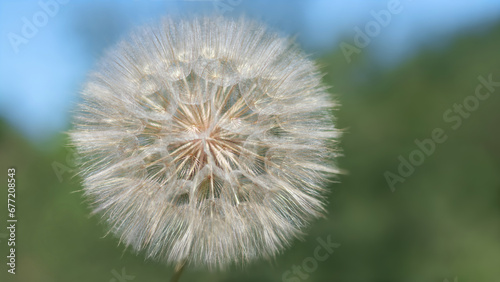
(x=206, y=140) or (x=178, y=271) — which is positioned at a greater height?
(x=206, y=140)

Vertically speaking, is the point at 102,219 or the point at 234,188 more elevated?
the point at 102,219

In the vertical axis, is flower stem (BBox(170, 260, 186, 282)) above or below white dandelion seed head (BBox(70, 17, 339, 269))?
below

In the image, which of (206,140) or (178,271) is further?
(206,140)

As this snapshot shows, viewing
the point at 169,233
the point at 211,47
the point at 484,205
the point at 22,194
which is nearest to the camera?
the point at 169,233

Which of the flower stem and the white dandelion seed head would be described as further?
the white dandelion seed head

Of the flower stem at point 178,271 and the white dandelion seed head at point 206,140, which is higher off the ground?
the white dandelion seed head at point 206,140

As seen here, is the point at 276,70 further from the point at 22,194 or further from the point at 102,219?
the point at 22,194

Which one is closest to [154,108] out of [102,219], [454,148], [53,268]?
[102,219]

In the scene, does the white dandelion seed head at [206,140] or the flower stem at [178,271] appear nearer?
the flower stem at [178,271]
